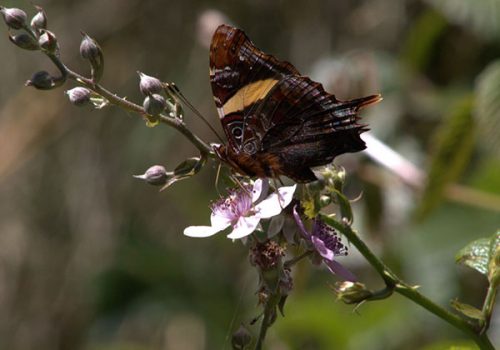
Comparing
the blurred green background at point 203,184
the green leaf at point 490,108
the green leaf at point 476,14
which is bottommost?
the blurred green background at point 203,184

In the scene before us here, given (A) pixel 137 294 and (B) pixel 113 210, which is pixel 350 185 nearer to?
(A) pixel 137 294

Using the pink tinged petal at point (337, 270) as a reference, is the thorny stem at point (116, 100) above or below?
above

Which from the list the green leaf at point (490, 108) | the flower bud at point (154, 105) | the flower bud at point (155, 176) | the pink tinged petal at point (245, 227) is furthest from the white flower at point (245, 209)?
the green leaf at point (490, 108)

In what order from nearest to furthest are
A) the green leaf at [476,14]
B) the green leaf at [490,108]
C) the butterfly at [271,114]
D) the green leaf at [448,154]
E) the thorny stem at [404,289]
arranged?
1. the thorny stem at [404,289]
2. the butterfly at [271,114]
3. the green leaf at [490,108]
4. the green leaf at [448,154]
5. the green leaf at [476,14]

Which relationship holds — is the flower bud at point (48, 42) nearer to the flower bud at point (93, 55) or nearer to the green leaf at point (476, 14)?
the flower bud at point (93, 55)

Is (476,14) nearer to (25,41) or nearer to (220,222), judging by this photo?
(220,222)

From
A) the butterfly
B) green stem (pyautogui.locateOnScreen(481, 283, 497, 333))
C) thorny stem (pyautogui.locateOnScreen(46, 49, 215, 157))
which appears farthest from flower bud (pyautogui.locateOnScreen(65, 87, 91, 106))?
green stem (pyautogui.locateOnScreen(481, 283, 497, 333))

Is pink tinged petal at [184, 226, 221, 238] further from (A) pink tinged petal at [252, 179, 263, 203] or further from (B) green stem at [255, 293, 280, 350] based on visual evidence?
(B) green stem at [255, 293, 280, 350]
